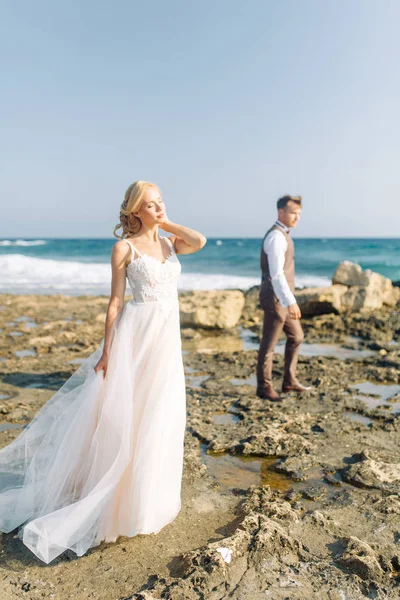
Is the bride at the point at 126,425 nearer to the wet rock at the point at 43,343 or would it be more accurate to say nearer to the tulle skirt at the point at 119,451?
the tulle skirt at the point at 119,451

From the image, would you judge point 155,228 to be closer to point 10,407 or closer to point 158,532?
point 158,532

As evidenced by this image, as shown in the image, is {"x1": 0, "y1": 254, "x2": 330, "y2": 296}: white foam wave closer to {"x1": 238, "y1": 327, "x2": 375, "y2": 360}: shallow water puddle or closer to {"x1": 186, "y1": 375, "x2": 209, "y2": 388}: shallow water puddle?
{"x1": 238, "y1": 327, "x2": 375, "y2": 360}: shallow water puddle

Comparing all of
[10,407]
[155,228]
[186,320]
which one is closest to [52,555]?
[155,228]

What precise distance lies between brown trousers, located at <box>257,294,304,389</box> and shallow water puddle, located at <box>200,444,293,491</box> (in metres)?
1.69

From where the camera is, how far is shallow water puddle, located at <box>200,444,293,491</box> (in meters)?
3.98

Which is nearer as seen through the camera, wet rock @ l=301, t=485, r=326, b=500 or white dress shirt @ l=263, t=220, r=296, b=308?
wet rock @ l=301, t=485, r=326, b=500

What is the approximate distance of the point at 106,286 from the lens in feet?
72.4

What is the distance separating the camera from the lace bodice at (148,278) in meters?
3.37

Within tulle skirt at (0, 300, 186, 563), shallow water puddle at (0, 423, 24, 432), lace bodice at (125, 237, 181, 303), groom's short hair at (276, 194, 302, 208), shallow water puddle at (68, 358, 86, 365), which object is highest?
groom's short hair at (276, 194, 302, 208)

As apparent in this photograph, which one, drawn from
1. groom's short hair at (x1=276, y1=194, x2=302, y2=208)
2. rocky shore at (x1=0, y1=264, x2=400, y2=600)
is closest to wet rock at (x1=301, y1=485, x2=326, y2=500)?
rocky shore at (x1=0, y1=264, x2=400, y2=600)

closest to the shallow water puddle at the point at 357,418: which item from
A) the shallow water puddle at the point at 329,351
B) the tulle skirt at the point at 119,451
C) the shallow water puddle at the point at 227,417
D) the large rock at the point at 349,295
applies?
the shallow water puddle at the point at 227,417

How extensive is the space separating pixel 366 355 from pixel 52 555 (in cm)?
678

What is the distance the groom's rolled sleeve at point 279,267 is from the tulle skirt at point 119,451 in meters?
2.51

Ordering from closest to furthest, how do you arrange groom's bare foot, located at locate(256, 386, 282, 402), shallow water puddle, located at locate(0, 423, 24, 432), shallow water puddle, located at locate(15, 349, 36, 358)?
shallow water puddle, located at locate(0, 423, 24, 432), groom's bare foot, located at locate(256, 386, 282, 402), shallow water puddle, located at locate(15, 349, 36, 358)
